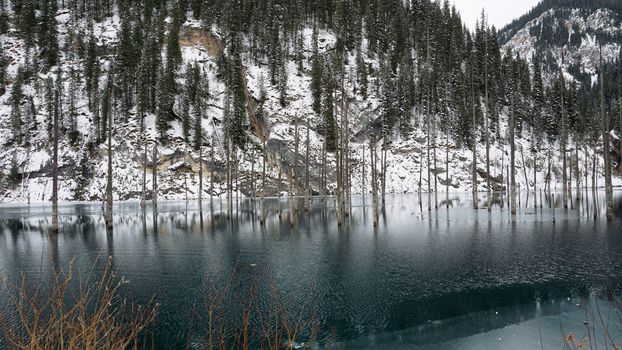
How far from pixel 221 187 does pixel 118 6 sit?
68.1m

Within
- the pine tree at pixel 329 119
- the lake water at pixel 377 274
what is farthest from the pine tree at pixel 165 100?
the lake water at pixel 377 274

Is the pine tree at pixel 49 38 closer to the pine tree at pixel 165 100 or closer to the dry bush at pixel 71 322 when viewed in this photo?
the pine tree at pixel 165 100

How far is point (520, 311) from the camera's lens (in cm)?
976

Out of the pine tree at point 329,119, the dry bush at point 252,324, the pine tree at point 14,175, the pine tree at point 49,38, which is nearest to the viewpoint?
the dry bush at point 252,324

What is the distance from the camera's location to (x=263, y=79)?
263ft

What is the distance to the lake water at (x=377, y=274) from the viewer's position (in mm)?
8750

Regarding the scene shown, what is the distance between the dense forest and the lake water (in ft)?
131

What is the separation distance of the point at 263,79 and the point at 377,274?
7222cm

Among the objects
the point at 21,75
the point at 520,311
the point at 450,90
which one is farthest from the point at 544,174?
the point at 21,75

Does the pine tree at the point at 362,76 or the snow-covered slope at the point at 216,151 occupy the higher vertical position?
the pine tree at the point at 362,76

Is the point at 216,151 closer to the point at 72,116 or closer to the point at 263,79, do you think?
the point at 263,79

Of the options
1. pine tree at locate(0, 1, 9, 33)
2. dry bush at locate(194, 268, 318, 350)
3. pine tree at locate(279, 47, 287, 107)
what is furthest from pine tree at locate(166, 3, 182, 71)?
dry bush at locate(194, 268, 318, 350)

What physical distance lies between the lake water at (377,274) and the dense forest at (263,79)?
39848 millimetres

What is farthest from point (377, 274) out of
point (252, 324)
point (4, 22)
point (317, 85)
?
point (4, 22)
